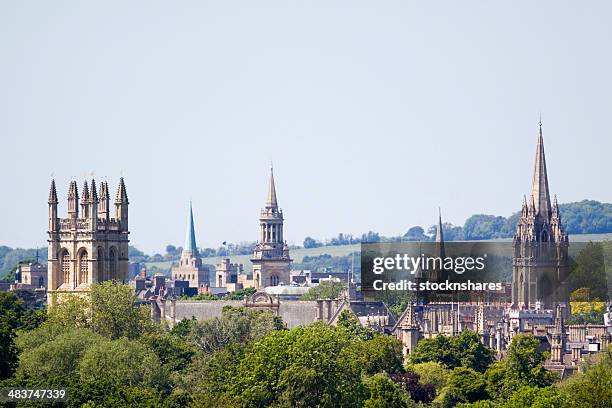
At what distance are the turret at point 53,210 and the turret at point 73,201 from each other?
928 millimetres

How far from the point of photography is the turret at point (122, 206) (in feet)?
481

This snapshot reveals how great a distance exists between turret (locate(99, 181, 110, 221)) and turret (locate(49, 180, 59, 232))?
112 inches

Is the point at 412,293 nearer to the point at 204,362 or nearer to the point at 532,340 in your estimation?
the point at 532,340

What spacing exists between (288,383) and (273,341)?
→ 5.23 m

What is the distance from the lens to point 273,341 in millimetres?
100188

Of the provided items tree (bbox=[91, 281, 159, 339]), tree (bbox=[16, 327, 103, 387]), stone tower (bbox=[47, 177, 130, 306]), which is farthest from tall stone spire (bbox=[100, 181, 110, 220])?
tree (bbox=[16, 327, 103, 387])

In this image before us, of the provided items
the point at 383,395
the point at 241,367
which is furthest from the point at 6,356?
the point at 383,395

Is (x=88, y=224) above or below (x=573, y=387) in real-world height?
above

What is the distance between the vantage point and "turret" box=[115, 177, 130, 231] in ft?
481

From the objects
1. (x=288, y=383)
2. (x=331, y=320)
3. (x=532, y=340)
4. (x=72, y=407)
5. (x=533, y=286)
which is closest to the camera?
(x=72, y=407)

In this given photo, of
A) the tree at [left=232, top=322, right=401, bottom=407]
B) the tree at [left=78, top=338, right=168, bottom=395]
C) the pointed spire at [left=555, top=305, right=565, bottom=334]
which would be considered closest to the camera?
the tree at [left=232, top=322, right=401, bottom=407]

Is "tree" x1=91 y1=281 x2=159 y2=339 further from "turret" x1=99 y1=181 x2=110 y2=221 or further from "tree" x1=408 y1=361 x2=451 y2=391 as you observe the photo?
"turret" x1=99 y1=181 x2=110 y2=221

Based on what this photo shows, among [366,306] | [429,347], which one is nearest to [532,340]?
[429,347]

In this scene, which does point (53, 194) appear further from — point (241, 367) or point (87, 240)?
point (241, 367)
